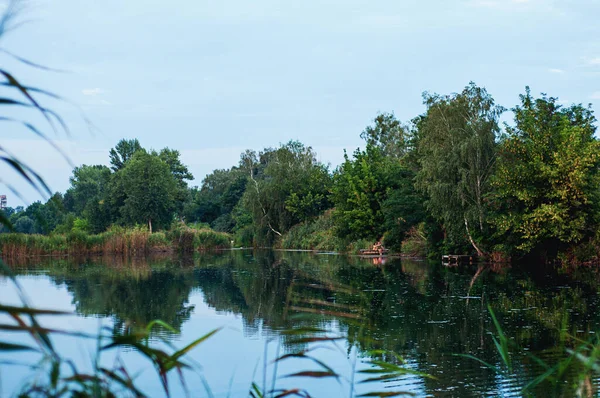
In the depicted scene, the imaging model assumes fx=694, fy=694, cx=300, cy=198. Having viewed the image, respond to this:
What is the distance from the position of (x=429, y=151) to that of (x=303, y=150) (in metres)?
29.2

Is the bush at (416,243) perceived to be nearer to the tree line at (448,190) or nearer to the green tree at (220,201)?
the tree line at (448,190)

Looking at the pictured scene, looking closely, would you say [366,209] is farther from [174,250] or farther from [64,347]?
[64,347]

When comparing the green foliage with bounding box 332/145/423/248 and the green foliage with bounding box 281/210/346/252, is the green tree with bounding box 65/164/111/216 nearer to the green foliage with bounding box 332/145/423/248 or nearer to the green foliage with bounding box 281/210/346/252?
the green foliage with bounding box 281/210/346/252

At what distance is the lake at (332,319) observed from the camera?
8.34 metres

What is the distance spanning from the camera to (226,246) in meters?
53.4

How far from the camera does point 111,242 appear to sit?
137ft

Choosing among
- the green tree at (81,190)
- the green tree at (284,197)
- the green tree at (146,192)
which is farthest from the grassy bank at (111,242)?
the green tree at (81,190)

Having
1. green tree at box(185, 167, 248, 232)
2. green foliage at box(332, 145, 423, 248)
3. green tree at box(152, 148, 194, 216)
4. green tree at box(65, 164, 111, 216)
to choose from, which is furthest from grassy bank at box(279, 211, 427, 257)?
green tree at box(65, 164, 111, 216)

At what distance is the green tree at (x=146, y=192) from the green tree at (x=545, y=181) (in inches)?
1387

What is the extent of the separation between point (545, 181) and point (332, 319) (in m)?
16.9

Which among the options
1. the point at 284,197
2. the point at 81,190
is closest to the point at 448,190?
the point at 284,197

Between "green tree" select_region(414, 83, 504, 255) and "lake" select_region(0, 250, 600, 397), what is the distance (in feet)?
9.43

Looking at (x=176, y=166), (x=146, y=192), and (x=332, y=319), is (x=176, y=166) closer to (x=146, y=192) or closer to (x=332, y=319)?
(x=146, y=192)

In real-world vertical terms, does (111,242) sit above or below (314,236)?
below
